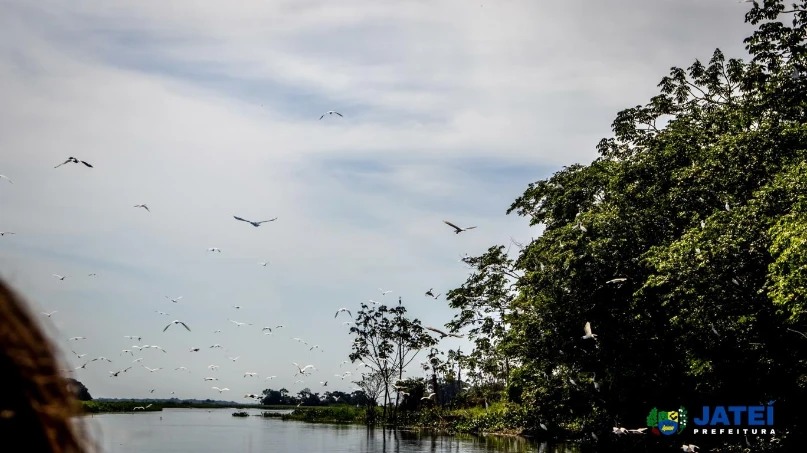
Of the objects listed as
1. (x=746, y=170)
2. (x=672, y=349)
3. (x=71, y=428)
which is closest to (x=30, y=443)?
(x=71, y=428)

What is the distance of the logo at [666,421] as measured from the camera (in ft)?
78.0

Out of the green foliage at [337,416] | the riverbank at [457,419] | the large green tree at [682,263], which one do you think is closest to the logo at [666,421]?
the large green tree at [682,263]

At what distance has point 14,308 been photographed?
3.83 feet

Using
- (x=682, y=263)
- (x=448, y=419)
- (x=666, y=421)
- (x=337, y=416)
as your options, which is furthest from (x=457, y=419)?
(x=682, y=263)

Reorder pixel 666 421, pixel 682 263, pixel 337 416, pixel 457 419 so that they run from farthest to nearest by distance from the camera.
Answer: pixel 337 416, pixel 457 419, pixel 666 421, pixel 682 263

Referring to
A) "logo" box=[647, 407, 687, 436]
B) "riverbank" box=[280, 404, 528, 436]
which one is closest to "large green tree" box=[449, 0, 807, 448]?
"logo" box=[647, 407, 687, 436]

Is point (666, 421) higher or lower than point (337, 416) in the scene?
higher

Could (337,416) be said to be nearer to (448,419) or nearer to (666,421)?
(448,419)

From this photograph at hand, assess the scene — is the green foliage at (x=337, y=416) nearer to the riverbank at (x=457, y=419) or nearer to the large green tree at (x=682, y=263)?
the riverbank at (x=457, y=419)

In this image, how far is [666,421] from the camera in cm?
2434

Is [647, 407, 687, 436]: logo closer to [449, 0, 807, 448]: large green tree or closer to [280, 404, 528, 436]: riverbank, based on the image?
[449, 0, 807, 448]: large green tree

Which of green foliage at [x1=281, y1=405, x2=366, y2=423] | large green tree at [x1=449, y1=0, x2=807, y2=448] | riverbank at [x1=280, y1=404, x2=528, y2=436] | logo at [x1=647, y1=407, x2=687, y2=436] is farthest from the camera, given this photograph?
green foliage at [x1=281, y1=405, x2=366, y2=423]

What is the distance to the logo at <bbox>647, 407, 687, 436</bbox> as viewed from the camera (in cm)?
2378

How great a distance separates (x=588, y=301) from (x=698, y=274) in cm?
700
